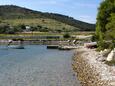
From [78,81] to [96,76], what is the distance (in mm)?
2487

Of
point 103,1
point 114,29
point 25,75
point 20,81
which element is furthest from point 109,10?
point 20,81

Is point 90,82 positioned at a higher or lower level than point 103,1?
lower

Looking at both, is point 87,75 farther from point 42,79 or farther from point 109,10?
point 109,10

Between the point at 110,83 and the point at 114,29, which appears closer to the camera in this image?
the point at 110,83

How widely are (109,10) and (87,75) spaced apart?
33.6 metres

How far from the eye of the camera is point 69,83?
1754 inches

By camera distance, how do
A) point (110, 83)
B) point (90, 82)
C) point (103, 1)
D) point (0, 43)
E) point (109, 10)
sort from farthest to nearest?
point (0, 43) < point (103, 1) < point (109, 10) < point (90, 82) < point (110, 83)

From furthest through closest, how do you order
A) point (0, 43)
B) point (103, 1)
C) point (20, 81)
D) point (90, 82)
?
1. point (0, 43)
2. point (103, 1)
3. point (20, 81)
4. point (90, 82)

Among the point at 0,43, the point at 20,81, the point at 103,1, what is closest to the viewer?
the point at 20,81

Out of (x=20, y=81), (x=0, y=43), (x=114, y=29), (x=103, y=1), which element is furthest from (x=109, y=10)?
(x=0, y=43)

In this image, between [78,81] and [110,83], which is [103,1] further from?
[110,83]

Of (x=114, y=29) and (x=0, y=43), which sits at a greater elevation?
(x=114, y=29)

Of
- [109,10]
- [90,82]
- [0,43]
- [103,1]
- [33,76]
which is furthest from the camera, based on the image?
[0,43]

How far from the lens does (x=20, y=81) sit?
4653 centimetres
